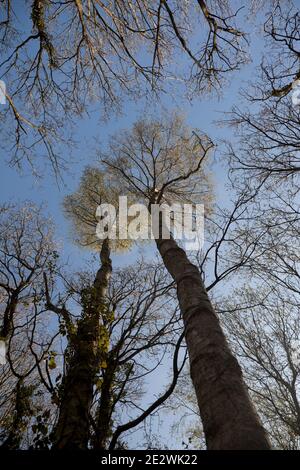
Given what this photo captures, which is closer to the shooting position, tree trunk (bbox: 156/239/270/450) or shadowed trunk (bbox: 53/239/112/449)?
tree trunk (bbox: 156/239/270/450)

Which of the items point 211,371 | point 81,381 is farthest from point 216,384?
point 81,381

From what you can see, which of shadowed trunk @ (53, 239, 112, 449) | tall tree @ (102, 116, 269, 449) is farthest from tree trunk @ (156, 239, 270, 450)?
shadowed trunk @ (53, 239, 112, 449)

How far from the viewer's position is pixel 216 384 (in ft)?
6.19

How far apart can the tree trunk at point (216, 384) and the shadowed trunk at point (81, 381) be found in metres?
1.92

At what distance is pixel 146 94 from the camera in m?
5.51

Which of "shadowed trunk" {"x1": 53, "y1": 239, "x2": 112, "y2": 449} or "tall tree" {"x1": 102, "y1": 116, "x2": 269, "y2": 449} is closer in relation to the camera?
"tall tree" {"x1": 102, "y1": 116, "x2": 269, "y2": 449}

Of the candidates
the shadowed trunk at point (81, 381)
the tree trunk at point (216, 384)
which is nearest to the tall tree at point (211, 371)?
the tree trunk at point (216, 384)

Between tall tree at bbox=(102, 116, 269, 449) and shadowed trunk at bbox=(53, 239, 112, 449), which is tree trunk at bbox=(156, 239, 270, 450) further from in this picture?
shadowed trunk at bbox=(53, 239, 112, 449)

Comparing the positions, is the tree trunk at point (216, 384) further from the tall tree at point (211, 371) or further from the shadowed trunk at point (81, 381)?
the shadowed trunk at point (81, 381)

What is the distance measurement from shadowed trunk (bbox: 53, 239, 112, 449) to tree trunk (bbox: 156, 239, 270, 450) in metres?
1.92

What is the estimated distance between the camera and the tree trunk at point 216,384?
1558mm

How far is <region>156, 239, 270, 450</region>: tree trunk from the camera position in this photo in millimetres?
1558

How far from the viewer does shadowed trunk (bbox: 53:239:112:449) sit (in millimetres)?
3334
